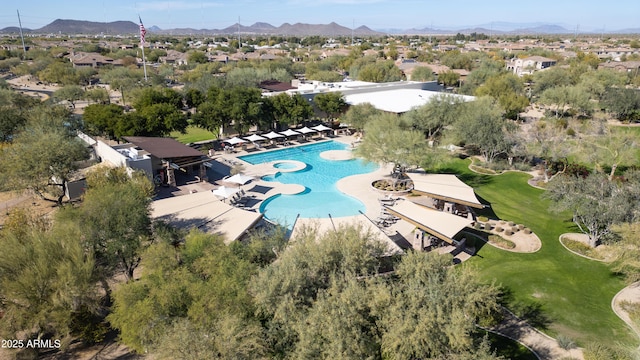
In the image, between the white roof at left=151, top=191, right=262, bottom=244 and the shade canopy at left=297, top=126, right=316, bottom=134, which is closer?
the white roof at left=151, top=191, right=262, bottom=244

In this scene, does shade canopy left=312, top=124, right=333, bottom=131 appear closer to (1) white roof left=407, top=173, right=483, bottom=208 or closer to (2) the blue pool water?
(2) the blue pool water

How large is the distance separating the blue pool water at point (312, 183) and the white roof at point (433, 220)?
4.52m

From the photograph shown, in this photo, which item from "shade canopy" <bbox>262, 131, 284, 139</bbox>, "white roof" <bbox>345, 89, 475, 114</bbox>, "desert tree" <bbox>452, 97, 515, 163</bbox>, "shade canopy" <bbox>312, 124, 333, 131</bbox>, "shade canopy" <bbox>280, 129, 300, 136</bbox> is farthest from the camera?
"white roof" <bbox>345, 89, 475, 114</bbox>

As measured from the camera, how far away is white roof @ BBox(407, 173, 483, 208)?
26719 mm

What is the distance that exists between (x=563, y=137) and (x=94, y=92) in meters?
66.2

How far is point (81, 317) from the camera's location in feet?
52.5

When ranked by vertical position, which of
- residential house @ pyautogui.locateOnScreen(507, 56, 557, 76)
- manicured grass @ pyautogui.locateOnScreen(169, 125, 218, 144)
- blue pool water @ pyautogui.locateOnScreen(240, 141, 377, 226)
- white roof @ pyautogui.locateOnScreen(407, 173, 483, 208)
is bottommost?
blue pool water @ pyautogui.locateOnScreen(240, 141, 377, 226)

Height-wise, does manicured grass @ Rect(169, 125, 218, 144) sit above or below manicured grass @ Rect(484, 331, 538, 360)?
above

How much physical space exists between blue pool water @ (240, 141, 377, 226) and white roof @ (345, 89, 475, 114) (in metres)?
9.18

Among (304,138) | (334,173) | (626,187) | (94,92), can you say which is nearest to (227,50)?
(94,92)

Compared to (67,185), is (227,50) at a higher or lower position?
higher

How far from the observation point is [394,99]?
5522 centimetres

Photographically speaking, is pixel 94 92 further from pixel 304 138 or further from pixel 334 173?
pixel 334 173

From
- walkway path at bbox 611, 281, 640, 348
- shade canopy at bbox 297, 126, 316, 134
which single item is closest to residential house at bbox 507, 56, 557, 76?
shade canopy at bbox 297, 126, 316, 134
